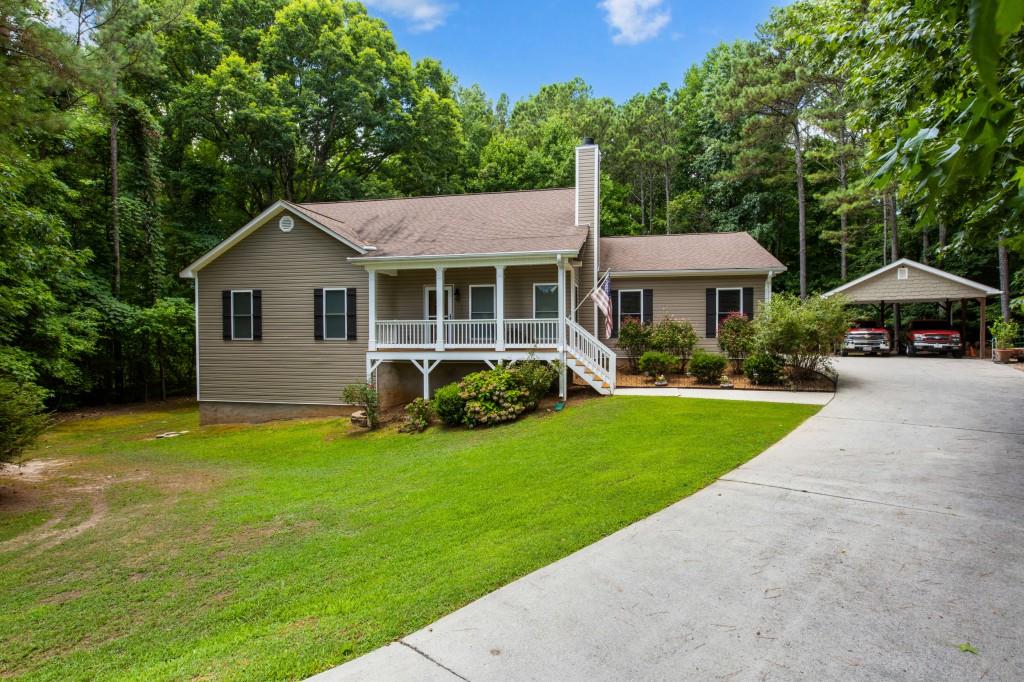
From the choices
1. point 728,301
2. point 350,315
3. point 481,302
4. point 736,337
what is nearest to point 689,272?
point 728,301

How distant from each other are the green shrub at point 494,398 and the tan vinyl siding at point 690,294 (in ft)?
18.2

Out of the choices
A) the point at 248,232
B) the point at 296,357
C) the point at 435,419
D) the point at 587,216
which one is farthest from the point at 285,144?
the point at 435,419

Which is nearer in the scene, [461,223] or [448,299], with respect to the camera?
[448,299]

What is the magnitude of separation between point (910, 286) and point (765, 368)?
41.8 ft

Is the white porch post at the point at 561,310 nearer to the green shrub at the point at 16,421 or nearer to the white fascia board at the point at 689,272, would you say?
the white fascia board at the point at 689,272

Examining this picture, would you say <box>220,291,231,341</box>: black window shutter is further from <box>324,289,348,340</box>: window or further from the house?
<box>324,289,348,340</box>: window

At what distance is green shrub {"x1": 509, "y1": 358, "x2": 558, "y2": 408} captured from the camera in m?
12.6

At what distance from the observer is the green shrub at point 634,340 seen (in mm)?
16297

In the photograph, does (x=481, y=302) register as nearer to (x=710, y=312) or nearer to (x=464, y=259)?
(x=464, y=259)

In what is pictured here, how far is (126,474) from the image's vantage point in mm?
10297

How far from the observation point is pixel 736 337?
1533cm

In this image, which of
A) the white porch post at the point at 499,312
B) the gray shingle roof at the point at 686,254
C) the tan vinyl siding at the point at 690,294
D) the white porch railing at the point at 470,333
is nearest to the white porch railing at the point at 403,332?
the white porch railing at the point at 470,333

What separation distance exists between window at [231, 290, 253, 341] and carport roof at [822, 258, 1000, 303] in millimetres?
20864

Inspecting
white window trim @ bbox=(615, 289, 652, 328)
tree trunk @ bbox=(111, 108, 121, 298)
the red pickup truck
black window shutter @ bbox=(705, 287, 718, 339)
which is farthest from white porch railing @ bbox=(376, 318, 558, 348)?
the red pickup truck
